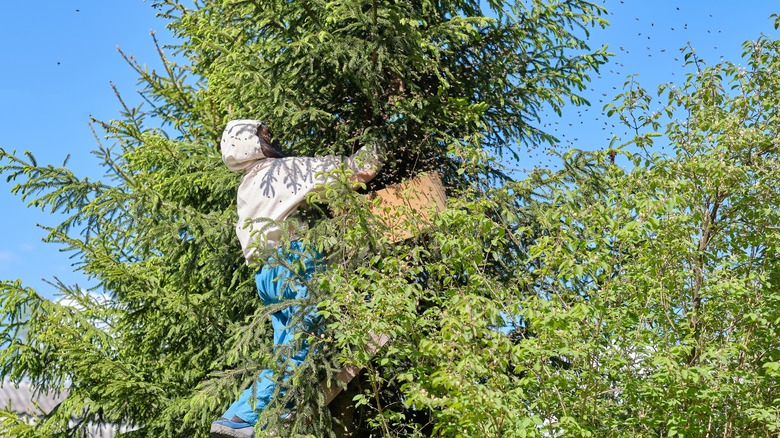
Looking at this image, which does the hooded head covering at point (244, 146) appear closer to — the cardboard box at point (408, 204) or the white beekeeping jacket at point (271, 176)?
the white beekeeping jacket at point (271, 176)

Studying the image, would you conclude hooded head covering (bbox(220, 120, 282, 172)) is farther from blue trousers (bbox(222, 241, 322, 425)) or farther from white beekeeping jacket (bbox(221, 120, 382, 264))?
blue trousers (bbox(222, 241, 322, 425))

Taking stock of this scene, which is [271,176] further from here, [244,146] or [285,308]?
[285,308]

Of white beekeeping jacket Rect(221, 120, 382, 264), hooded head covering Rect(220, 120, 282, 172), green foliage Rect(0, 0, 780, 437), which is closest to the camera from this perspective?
green foliage Rect(0, 0, 780, 437)

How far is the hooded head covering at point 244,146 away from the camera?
607 cm

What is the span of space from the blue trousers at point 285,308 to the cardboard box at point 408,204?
484 millimetres

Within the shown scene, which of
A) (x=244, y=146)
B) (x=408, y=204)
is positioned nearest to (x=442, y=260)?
(x=408, y=204)

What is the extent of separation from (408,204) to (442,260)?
1.65 feet

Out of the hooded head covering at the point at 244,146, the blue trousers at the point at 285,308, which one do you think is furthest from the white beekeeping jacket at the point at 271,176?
the blue trousers at the point at 285,308

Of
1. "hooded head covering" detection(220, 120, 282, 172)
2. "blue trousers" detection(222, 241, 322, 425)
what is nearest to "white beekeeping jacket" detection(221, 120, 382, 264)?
"hooded head covering" detection(220, 120, 282, 172)

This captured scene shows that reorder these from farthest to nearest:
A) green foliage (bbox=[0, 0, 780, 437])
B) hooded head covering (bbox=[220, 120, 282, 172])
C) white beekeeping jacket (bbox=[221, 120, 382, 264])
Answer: hooded head covering (bbox=[220, 120, 282, 172])
white beekeeping jacket (bbox=[221, 120, 382, 264])
green foliage (bbox=[0, 0, 780, 437])

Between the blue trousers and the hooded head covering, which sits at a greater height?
the hooded head covering

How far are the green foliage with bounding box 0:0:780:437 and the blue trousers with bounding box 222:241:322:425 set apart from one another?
0.38 feet

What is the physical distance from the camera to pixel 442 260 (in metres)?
5.33

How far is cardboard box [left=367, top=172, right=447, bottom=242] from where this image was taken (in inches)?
217
